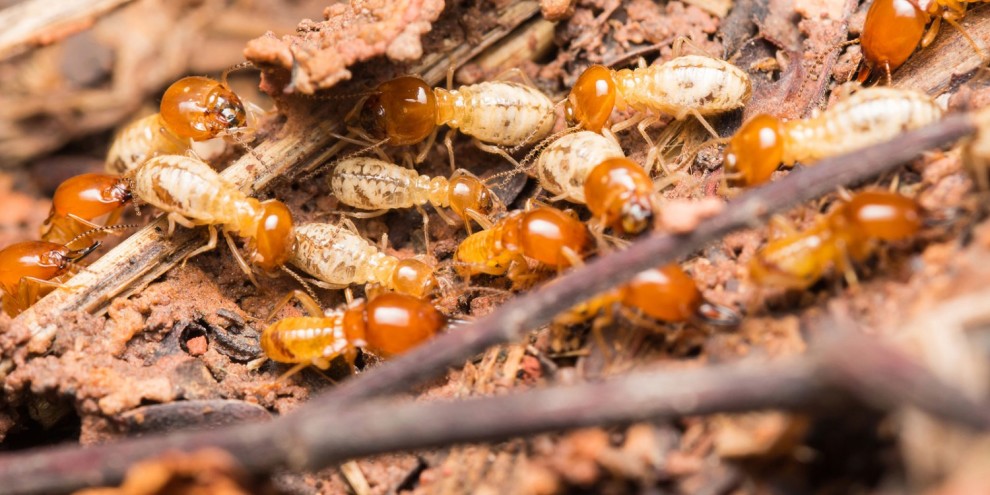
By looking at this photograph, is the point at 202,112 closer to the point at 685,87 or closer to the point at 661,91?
the point at 661,91

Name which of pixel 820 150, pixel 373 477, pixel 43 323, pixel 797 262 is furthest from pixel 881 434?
pixel 43 323

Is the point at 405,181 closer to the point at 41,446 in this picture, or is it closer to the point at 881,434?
the point at 41,446

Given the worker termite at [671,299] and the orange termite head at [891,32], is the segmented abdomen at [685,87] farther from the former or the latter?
the worker termite at [671,299]

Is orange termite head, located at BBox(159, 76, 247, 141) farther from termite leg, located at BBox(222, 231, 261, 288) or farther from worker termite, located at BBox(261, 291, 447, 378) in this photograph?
worker termite, located at BBox(261, 291, 447, 378)

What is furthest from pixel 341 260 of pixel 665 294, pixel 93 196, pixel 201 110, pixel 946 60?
pixel 946 60

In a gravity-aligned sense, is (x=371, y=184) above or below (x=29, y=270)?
above

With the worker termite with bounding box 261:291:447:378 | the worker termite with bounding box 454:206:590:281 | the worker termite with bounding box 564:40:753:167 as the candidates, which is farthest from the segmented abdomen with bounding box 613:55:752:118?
the worker termite with bounding box 261:291:447:378
